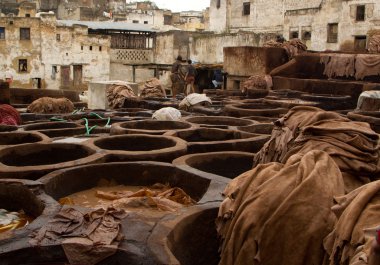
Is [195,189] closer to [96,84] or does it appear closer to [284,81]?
[96,84]

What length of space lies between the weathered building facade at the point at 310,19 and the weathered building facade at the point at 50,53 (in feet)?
32.2

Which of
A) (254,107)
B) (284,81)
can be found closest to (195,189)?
(254,107)

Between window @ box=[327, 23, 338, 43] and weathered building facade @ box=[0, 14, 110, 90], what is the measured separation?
1484 cm

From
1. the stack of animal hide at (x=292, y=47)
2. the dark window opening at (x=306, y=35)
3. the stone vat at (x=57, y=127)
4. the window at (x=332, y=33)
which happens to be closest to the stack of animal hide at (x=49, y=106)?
the stone vat at (x=57, y=127)

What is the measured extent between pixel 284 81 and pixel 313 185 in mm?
12519

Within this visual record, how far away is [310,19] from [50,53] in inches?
672

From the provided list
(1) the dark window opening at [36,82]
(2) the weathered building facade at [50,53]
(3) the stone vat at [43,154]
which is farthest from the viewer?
(1) the dark window opening at [36,82]

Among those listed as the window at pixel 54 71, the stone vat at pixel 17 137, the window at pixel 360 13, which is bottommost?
the stone vat at pixel 17 137

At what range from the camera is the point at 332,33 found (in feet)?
87.9

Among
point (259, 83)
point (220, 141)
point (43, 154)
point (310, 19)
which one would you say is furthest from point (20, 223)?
point (310, 19)

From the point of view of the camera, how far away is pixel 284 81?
15500 millimetres

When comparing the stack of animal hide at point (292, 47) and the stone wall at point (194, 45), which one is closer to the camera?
the stack of animal hide at point (292, 47)

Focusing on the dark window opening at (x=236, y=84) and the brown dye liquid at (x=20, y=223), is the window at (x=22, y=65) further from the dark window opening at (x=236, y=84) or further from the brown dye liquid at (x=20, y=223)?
the brown dye liquid at (x=20, y=223)

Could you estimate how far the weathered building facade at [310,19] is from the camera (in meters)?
25.0
